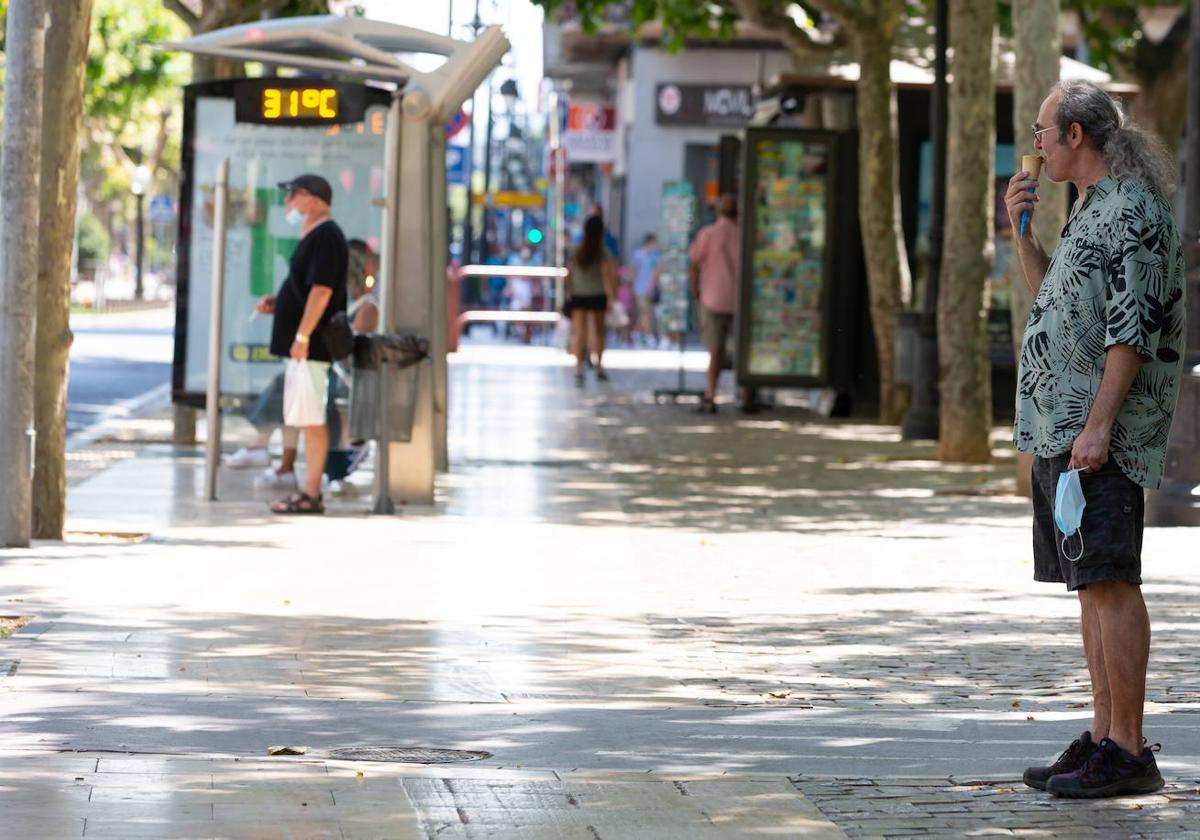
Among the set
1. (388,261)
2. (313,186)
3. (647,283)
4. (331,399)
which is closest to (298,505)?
(331,399)

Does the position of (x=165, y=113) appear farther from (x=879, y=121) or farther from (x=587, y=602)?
(x=587, y=602)

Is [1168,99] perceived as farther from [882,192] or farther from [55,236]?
[55,236]

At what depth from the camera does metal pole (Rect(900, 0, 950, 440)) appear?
19219mm

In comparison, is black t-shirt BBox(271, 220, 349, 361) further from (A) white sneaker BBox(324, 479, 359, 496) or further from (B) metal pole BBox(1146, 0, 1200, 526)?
(B) metal pole BBox(1146, 0, 1200, 526)

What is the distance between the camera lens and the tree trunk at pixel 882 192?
20406mm

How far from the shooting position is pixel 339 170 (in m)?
15.1

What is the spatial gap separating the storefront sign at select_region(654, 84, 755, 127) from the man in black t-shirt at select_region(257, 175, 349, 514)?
1292 inches

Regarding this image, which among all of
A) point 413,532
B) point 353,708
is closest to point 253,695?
point 353,708

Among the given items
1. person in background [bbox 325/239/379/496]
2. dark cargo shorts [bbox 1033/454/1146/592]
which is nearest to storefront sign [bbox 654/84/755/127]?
person in background [bbox 325/239/379/496]

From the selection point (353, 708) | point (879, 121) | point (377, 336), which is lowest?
point (353, 708)

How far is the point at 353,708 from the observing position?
718 centimetres

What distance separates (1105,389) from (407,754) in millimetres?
2095

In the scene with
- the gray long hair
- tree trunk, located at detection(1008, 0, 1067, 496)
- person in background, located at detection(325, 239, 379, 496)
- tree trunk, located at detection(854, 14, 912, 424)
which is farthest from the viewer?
tree trunk, located at detection(854, 14, 912, 424)

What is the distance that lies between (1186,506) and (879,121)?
8240mm
